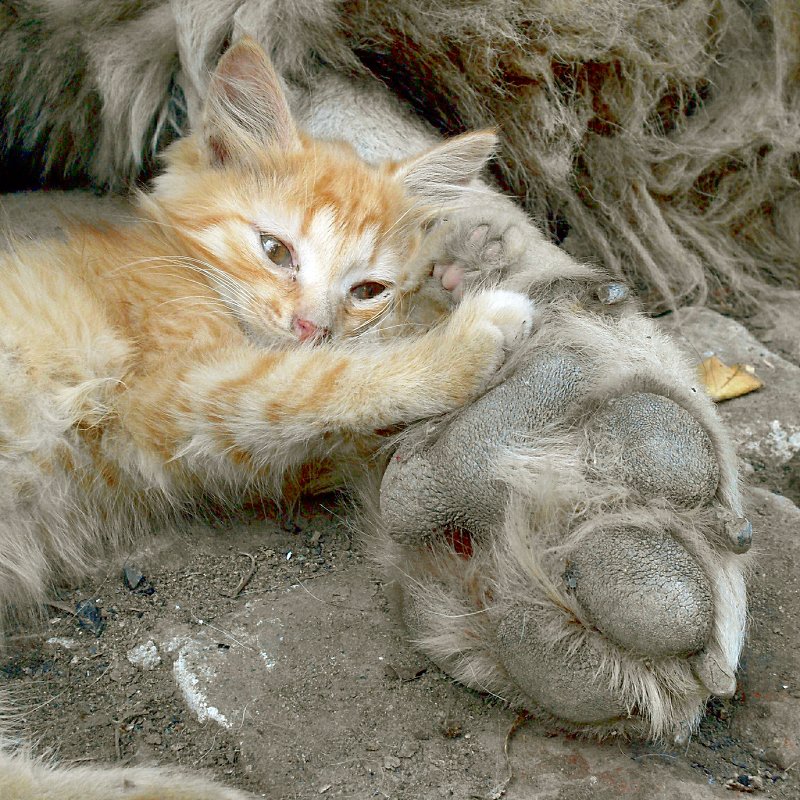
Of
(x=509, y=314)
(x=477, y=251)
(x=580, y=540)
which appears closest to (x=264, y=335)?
(x=477, y=251)

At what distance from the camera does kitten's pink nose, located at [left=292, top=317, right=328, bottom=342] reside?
1710 mm

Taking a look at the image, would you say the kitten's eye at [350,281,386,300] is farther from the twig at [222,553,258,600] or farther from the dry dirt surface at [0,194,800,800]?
the twig at [222,553,258,600]

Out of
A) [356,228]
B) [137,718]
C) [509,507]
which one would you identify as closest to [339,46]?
[356,228]

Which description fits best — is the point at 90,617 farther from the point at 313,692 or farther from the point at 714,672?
the point at 714,672

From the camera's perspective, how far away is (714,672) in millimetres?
1109

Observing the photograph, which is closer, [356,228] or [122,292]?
[122,292]

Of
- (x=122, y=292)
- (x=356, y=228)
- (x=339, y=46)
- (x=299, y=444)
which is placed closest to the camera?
(x=299, y=444)

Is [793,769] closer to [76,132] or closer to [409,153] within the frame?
[409,153]

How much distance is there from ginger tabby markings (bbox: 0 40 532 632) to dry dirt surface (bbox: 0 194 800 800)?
0.40ft

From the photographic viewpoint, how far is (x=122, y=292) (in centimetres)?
166

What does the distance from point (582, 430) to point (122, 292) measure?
870 millimetres

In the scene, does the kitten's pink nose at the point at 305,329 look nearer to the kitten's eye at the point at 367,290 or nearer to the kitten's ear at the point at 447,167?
the kitten's eye at the point at 367,290

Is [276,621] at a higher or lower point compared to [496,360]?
lower

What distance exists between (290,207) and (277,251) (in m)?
0.09
